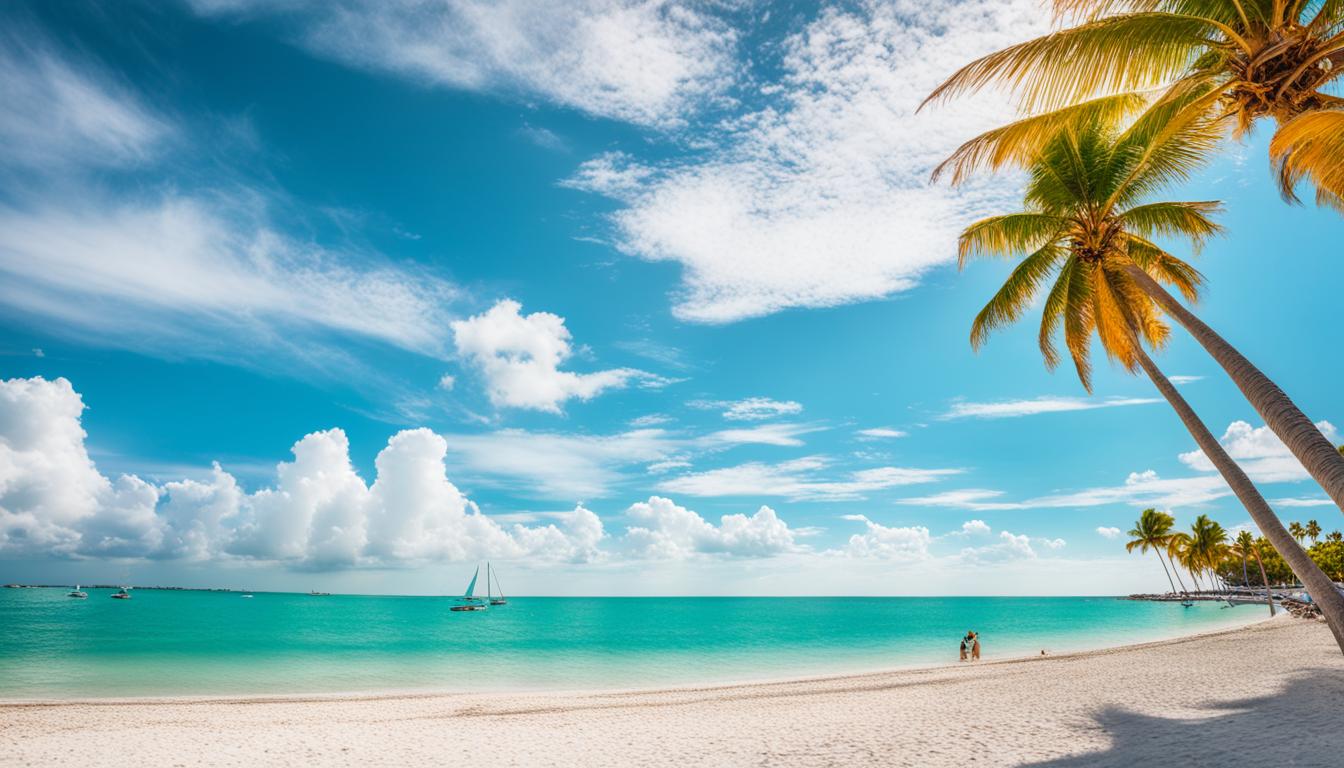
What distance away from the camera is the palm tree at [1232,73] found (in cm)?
637

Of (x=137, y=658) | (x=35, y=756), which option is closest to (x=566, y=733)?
(x=35, y=756)

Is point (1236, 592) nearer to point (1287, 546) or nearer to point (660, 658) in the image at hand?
point (660, 658)

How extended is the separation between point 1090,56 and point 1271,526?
700 centimetres

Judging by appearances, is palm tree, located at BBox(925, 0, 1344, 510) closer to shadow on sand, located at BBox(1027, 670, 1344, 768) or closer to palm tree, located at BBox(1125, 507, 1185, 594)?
shadow on sand, located at BBox(1027, 670, 1344, 768)

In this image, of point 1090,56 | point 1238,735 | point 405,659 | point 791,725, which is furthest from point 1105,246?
point 405,659

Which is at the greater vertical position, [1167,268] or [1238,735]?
[1167,268]

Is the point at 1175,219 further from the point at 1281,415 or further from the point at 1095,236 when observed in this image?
the point at 1281,415

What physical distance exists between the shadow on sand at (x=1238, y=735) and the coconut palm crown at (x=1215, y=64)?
617 centimetres

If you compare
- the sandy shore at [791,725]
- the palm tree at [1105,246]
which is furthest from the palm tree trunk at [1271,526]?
the sandy shore at [791,725]

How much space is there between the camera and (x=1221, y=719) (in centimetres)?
983

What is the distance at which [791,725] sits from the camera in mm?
11727

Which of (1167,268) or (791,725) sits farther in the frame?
(1167,268)

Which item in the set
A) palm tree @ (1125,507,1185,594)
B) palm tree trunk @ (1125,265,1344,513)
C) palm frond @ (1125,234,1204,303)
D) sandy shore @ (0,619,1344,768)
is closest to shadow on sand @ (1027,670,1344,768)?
sandy shore @ (0,619,1344,768)

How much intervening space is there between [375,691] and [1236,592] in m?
111
